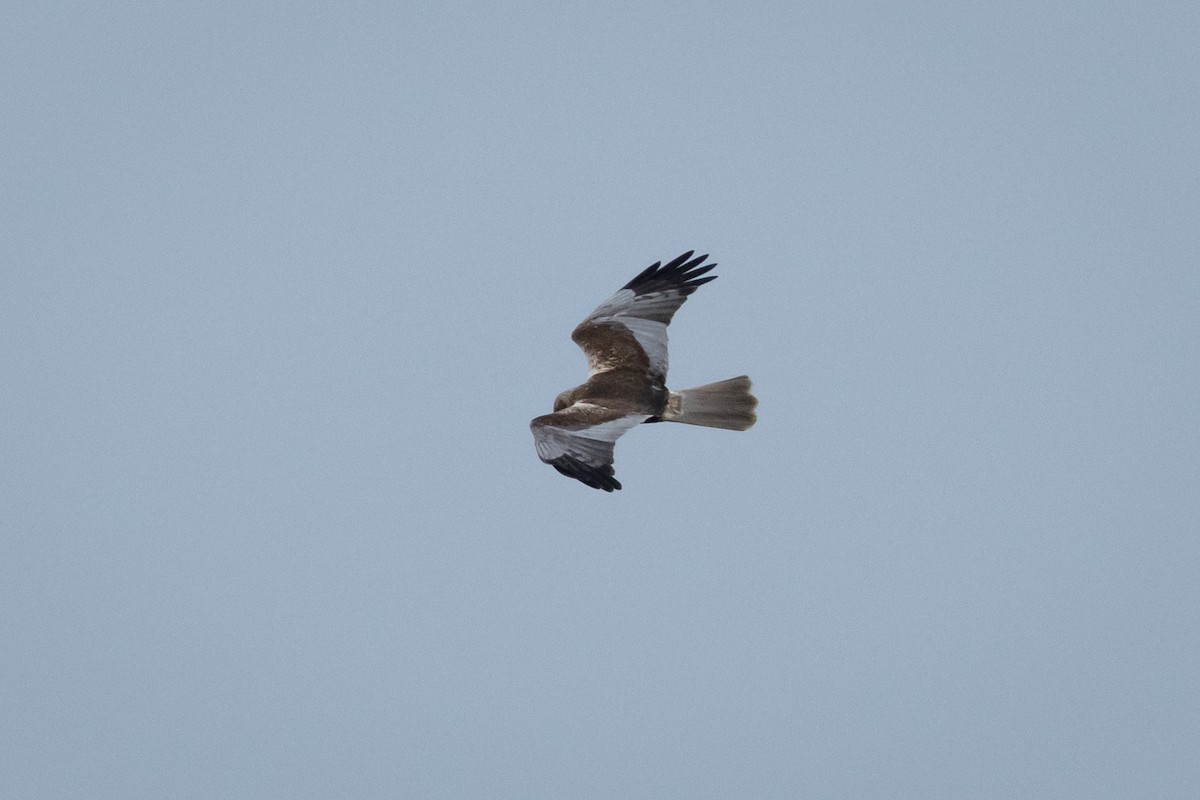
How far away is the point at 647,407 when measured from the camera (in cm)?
1354

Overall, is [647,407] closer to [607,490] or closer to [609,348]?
[609,348]

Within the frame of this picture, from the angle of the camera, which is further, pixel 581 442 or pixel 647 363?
pixel 647 363

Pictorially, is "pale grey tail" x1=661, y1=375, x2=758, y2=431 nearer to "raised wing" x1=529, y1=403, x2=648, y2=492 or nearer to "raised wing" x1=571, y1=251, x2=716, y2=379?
"raised wing" x1=571, y1=251, x2=716, y2=379

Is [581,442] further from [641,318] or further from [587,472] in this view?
[641,318]

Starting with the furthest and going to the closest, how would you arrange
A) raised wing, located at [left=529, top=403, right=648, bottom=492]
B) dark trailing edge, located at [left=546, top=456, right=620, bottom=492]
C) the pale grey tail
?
1. the pale grey tail
2. raised wing, located at [left=529, top=403, right=648, bottom=492]
3. dark trailing edge, located at [left=546, top=456, right=620, bottom=492]

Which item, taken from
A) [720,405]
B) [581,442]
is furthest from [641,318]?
[581,442]

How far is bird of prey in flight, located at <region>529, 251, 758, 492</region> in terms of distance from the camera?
44.5 ft

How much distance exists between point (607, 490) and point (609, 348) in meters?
2.62

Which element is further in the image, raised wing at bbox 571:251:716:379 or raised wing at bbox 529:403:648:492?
raised wing at bbox 571:251:716:379

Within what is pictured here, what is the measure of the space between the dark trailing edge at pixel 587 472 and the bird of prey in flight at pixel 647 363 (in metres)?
1.09

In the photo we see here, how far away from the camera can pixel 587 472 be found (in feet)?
39.5

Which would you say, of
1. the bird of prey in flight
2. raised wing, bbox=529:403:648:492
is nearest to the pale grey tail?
the bird of prey in flight

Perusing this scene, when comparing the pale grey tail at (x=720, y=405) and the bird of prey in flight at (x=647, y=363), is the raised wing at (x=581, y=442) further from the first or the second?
the pale grey tail at (x=720, y=405)

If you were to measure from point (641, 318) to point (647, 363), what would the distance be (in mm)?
536
